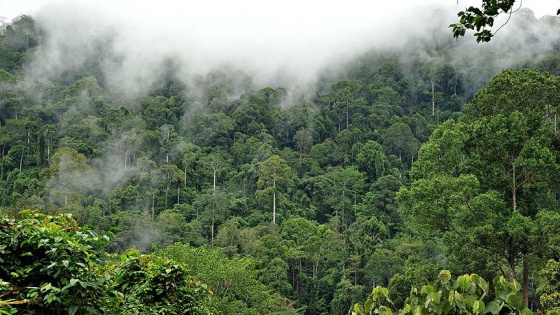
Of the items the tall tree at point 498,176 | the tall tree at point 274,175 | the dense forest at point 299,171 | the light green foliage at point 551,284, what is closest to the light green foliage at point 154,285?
the dense forest at point 299,171

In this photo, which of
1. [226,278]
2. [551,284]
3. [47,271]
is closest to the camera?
[47,271]

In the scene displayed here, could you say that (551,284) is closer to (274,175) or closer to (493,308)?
(493,308)

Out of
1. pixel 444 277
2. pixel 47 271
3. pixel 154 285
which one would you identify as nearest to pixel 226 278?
pixel 154 285

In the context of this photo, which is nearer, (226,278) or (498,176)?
(498,176)

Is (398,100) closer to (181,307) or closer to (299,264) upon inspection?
(299,264)

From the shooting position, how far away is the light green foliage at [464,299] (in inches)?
65.9

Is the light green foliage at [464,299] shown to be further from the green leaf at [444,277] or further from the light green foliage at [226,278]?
the light green foliage at [226,278]

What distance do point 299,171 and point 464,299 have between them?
40404mm

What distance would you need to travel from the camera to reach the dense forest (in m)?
10.4

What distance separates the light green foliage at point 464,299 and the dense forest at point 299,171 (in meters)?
0.03

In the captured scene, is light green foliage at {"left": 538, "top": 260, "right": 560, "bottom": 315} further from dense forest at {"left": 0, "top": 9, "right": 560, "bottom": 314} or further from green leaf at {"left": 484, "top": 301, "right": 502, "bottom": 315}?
green leaf at {"left": 484, "top": 301, "right": 502, "bottom": 315}

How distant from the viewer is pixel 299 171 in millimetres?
42094

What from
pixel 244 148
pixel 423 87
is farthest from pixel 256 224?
pixel 423 87

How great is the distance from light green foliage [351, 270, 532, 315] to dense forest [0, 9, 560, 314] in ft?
0.11
